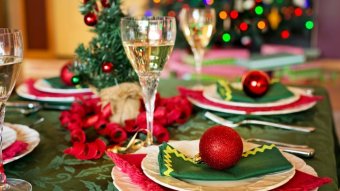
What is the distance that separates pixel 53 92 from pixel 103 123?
1.01ft

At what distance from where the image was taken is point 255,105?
3.76ft

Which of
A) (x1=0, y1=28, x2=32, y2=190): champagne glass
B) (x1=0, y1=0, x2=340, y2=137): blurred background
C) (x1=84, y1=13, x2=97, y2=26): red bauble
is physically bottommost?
(x1=0, y1=0, x2=340, y2=137): blurred background

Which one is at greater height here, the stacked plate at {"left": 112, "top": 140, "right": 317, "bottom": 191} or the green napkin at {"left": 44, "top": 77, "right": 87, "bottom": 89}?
the green napkin at {"left": 44, "top": 77, "right": 87, "bottom": 89}

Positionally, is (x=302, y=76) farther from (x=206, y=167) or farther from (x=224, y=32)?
(x=206, y=167)

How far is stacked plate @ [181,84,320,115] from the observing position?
44.2 inches

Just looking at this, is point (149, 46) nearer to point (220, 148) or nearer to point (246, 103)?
point (220, 148)

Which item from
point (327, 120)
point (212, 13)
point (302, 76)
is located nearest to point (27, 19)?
point (302, 76)

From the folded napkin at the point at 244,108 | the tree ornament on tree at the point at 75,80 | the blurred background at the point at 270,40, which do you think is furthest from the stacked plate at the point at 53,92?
the blurred background at the point at 270,40

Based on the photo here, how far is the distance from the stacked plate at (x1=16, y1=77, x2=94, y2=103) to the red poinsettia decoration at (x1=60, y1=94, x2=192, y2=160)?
0.07m

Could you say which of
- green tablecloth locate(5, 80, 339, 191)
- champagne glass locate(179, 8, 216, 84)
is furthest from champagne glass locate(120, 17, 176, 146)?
champagne glass locate(179, 8, 216, 84)

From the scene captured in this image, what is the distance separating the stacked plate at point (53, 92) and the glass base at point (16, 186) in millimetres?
496

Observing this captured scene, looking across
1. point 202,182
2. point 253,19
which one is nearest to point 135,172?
point 202,182

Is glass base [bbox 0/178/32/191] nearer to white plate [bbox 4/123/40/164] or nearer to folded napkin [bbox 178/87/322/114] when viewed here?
A: white plate [bbox 4/123/40/164]

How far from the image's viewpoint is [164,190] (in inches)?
25.6
